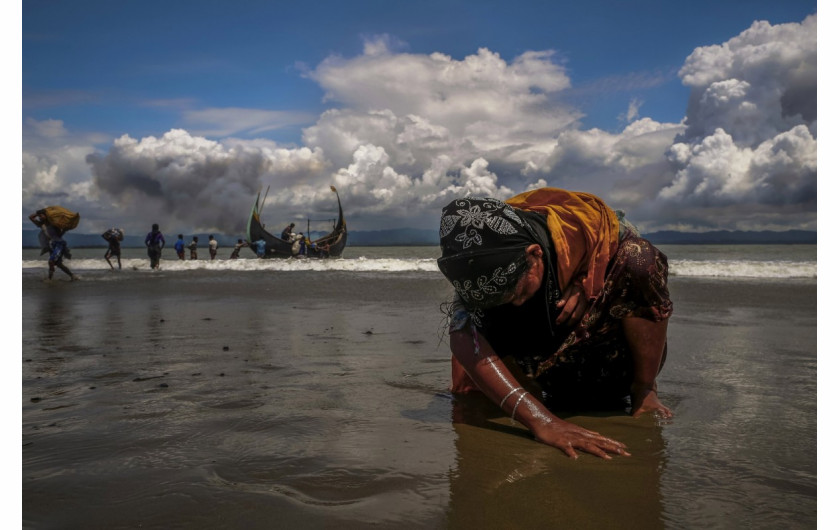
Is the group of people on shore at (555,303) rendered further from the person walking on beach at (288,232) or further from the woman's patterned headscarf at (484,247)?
the person walking on beach at (288,232)

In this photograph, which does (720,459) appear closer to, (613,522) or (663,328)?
(663,328)

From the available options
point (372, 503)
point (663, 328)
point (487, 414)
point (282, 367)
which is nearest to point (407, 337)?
point (282, 367)

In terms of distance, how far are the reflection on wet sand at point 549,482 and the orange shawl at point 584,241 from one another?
1.93ft

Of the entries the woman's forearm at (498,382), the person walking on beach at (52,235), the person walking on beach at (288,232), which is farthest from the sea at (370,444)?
the person walking on beach at (288,232)

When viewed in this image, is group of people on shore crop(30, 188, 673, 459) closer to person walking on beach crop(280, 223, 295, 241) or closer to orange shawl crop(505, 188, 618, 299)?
orange shawl crop(505, 188, 618, 299)

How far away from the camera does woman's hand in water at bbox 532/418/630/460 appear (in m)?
1.90

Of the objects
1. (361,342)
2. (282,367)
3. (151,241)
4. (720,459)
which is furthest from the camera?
(151,241)

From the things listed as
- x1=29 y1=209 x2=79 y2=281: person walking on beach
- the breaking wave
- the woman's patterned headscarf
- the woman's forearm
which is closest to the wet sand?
the woman's forearm

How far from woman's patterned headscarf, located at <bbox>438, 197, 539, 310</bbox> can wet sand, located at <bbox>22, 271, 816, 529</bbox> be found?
0.59 meters

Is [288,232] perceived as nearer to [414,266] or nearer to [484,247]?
[414,266]

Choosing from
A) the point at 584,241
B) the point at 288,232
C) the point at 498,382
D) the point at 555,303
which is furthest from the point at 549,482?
the point at 288,232

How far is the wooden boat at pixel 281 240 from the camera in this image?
31.8 metres
